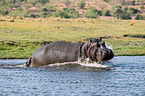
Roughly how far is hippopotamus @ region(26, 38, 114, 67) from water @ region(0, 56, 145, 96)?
336 millimetres

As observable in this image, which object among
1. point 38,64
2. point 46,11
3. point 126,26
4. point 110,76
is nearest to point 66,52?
point 38,64

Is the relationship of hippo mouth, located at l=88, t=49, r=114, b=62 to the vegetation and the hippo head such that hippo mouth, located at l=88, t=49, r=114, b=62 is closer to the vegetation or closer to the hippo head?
the hippo head

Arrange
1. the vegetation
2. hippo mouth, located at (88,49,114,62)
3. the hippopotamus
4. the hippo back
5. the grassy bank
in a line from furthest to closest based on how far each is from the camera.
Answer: the vegetation, the grassy bank, the hippo back, the hippopotamus, hippo mouth, located at (88,49,114,62)

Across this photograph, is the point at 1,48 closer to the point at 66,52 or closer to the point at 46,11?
the point at 66,52

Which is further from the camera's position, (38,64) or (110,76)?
(38,64)

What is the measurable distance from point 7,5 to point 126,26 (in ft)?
169

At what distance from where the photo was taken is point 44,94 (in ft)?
24.2

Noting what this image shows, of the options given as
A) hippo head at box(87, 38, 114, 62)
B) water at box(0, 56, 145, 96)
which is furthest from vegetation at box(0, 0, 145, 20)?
hippo head at box(87, 38, 114, 62)

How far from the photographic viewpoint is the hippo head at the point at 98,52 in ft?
32.6

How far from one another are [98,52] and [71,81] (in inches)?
65.3

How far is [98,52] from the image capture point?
10.1 meters

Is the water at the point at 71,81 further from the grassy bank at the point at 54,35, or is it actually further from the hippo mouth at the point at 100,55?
the grassy bank at the point at 54,35

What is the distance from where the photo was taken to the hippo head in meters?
9.93

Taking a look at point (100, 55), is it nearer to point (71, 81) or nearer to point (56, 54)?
point (71, 81)
